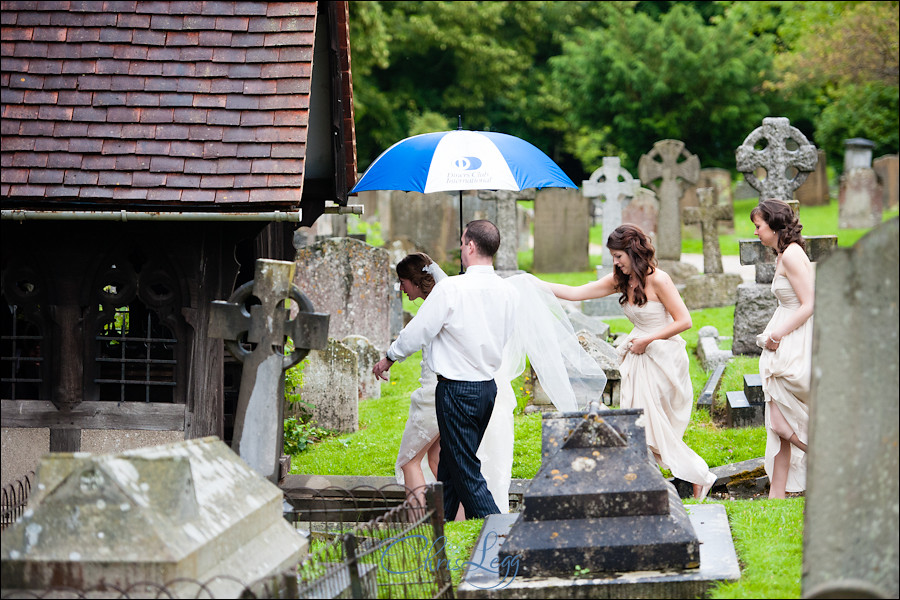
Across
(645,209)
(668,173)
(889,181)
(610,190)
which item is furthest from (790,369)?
(889,181)

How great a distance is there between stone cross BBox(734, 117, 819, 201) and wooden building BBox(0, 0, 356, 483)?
624 cm

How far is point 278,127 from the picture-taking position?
21.8 feet

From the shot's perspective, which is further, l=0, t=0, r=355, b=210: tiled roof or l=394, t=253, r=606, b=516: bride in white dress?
l=394, t=253, r=606, b=516: bride in white dress

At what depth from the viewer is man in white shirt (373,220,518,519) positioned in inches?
261

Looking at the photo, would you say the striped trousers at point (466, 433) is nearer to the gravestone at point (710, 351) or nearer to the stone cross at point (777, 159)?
the gravestone at point (710, 351)

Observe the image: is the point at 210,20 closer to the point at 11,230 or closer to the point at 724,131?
the point at 11,230

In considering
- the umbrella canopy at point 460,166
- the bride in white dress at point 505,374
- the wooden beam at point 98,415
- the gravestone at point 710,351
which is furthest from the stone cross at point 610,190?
the wooden beam at point 98,415

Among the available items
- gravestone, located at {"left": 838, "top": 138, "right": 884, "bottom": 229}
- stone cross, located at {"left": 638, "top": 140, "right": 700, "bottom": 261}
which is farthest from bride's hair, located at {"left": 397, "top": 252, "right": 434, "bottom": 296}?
gravestone, located at {"left": 838, "top": 138, "right": 884, "bottom": 229}

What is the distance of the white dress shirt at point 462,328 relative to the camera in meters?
6.62

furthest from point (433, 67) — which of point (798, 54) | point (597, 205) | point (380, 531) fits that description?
point (380, 531)

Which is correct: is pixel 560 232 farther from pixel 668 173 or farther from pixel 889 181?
pixel 889 181

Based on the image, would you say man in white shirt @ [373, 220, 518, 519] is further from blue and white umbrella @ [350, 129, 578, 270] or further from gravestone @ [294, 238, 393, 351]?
gravestone @ [294, 238, 393, 351]

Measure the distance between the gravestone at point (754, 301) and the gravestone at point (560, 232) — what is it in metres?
9.46

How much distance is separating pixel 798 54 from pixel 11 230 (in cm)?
2545
